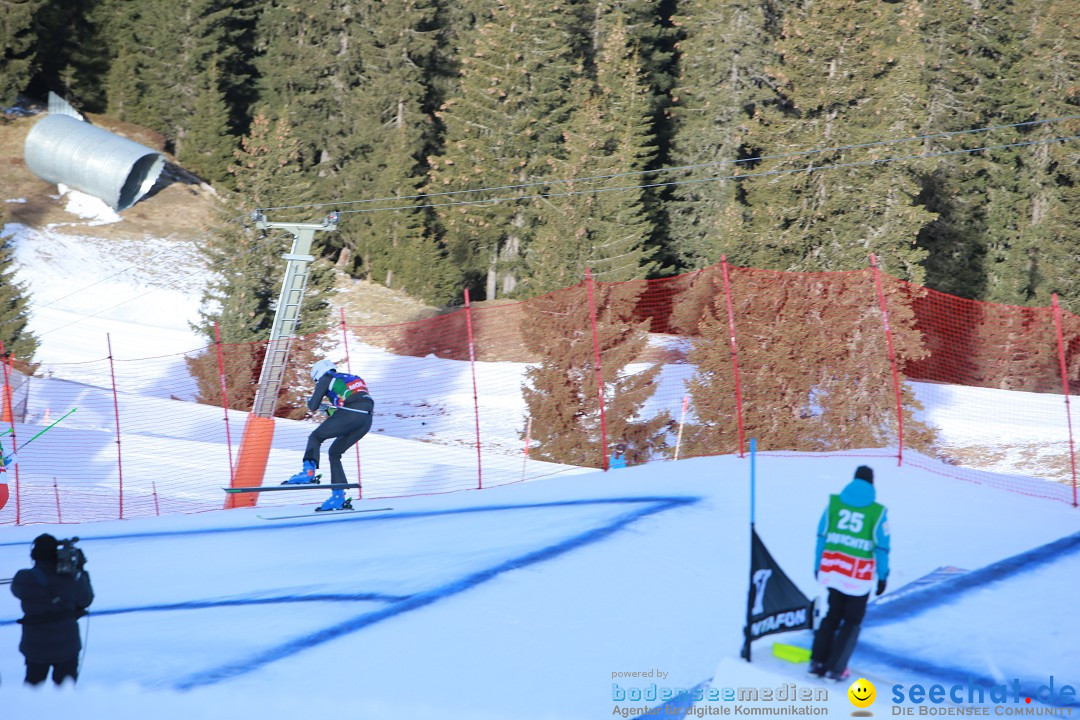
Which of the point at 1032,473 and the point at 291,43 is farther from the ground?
the point at 291,43

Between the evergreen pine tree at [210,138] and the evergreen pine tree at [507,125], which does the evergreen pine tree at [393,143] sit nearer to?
the evergreen pine tree at [507,125]

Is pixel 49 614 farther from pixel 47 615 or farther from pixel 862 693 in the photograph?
pixel 862 693

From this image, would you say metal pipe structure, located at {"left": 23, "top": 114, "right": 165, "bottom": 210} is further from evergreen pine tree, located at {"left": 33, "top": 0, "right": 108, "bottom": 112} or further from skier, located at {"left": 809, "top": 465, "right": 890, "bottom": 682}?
skier, located at {"left": 809, "top": 465, "right": 890, "bottom": 682}

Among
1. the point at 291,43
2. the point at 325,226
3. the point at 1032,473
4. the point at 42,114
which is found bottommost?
the point at 1032,473

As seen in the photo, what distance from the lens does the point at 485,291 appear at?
50.6 m

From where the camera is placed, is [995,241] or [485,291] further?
[485,291]

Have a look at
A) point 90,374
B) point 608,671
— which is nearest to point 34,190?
point 90,374

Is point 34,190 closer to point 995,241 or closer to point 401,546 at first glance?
point 995,241

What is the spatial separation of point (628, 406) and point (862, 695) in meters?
15.8

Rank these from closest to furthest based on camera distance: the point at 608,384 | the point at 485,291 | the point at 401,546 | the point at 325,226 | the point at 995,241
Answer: the point at 401,546
the point at 325,226
the point at 608,384
the point at 995,241
the point at 485,291

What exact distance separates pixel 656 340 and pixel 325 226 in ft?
38.4

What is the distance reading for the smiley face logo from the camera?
19.4ft

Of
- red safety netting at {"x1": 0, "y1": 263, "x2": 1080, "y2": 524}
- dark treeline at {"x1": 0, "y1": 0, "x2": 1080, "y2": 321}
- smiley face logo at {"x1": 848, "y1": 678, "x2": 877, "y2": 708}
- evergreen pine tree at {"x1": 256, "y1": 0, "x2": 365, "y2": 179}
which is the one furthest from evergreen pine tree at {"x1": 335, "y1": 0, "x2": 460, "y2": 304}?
smiley face logo at {"x1": 848, "y1": 678, "x2": 877, "y2": 708}

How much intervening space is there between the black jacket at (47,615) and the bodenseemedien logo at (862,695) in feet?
14.7
